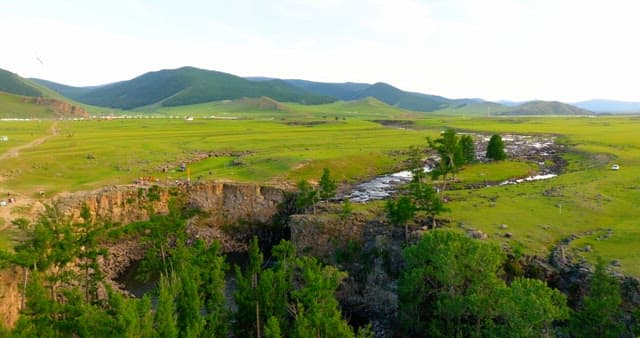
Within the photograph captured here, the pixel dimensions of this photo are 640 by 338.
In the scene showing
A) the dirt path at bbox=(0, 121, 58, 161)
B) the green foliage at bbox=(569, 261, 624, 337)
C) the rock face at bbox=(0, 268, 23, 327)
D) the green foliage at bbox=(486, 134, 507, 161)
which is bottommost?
the rock face at bbox=(0, 268, 23, 327)

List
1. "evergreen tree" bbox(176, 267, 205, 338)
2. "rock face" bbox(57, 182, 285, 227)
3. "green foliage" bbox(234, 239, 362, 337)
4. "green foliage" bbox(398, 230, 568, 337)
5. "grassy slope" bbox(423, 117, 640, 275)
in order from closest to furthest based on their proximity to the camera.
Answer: "green foliage" bbox(398, 230, 568, 337)
"green foliage" bbox(234, 239, 362, 337)
"evergreen tree" bbox(176, 267, 205, 338)
"grassy slope" bbox(423, 117, 640, 275)
"rock face" bbox(57, 182, 285, 227)

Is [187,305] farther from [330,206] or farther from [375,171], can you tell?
[375,171]

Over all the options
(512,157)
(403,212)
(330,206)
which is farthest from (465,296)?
(512,157)

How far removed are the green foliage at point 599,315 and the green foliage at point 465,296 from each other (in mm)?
1680

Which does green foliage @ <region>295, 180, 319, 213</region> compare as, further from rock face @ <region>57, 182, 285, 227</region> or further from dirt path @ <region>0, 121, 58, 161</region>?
dirt path @ <region>0, 121, 58, 161</region>

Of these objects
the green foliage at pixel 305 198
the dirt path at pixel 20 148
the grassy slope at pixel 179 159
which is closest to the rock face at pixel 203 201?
the grassy slope at pixel 179 159

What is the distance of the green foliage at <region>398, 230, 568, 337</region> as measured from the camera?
30.2 metres

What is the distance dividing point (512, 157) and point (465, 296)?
8830 cm

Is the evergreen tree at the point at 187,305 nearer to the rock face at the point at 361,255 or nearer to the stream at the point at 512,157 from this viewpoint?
the rock face at the point at 361,255

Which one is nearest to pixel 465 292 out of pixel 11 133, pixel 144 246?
pixel 144 246

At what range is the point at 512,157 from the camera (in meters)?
114

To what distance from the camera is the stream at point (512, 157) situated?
266 ft

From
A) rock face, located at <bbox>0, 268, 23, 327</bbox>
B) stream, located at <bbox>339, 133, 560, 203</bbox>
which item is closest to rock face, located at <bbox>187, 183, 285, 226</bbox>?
stream, located at <bbox>339, 133, 560, 203</bbox>

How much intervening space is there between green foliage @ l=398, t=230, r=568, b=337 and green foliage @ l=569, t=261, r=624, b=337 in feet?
5.51
